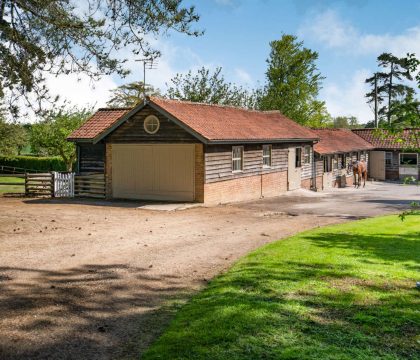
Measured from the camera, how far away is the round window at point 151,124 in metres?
22.6

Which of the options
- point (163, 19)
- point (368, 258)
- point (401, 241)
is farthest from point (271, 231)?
point (163, 19)

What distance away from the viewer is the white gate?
84.8 ft

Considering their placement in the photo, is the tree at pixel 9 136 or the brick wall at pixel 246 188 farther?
the tree at pixel 9 136

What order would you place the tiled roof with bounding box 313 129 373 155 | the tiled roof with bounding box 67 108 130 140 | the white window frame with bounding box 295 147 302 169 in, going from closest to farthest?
the tiled roof with bounding box 67 108 130 140 < the white window frame with bounding box 295 147 302 169 < the tiled roof with bounding box 313 129 373 155

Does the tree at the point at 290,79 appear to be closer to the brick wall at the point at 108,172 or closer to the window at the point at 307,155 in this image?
the window at the point at 307,155

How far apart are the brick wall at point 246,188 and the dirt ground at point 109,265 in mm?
1842

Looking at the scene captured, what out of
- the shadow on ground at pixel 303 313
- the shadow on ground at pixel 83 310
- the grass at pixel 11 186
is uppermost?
the grass at pixel 11 186

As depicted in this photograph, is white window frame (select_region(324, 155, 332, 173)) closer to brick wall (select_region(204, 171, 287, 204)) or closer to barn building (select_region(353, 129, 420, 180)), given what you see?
brick wall (select_region(204, 171, 287, 204))

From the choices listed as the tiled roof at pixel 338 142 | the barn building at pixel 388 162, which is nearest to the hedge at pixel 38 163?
the tiled roof at pixel 338 142

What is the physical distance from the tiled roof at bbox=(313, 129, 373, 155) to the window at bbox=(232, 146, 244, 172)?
10830mm

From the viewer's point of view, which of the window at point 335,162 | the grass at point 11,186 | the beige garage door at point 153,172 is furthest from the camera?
the window at point 335,162

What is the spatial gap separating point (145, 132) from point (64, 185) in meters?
6.24

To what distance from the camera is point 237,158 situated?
24.3 meters

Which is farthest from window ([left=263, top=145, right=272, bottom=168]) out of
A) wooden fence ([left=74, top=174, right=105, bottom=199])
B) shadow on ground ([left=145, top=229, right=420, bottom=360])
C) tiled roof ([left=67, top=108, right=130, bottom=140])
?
shadow on ground ([left=145, top=229, right=420, bottom=360])
